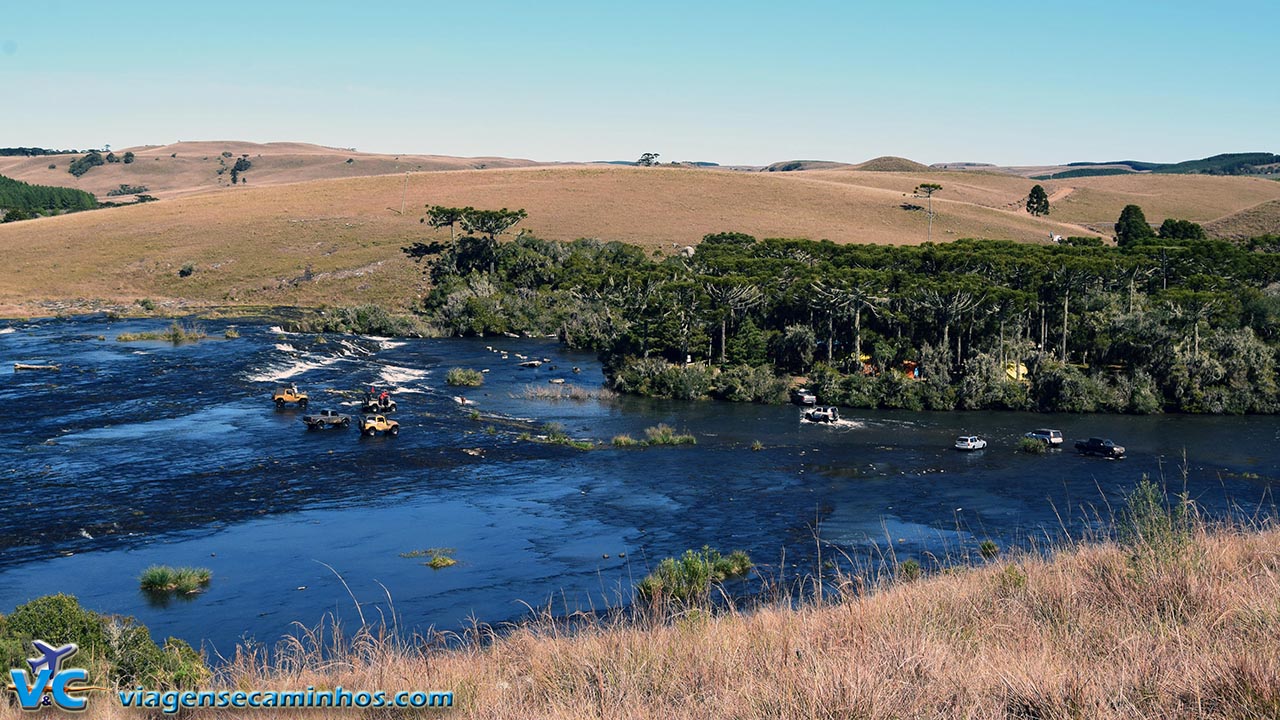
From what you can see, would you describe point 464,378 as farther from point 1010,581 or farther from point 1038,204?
point 1038,204

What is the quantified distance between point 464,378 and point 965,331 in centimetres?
3176

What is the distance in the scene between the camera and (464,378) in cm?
6397

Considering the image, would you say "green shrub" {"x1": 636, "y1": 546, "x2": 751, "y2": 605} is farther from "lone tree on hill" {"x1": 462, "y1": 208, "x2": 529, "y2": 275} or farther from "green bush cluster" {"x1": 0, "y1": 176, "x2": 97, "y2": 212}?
"green bush cluster" {"x1": 0, "y1": 176, "x2": 97, "y2": 212}

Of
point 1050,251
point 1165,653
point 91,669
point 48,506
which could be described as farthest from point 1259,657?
point 1050,251

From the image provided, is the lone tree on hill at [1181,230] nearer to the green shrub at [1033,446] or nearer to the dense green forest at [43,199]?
the green shrub at [1033,446]

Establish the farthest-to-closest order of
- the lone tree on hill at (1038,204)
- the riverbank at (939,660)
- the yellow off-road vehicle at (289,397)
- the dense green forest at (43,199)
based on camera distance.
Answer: the dense green forest at (43,199), the lone tree on hill at (1038,204), the yellow off-road vehicle at (289,397), the riverbank at (939,660)

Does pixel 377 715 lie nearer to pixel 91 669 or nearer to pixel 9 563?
pixel 91 669

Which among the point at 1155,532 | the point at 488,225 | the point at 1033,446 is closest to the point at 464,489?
the point at 1033,446

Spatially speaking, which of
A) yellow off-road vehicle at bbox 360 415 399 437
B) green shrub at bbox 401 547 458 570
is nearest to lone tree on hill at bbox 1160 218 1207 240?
A: yellow off-road vehicle at bbox 360 415 399 437

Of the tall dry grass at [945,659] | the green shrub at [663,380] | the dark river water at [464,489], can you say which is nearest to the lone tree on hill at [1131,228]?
the dark river water at [464,489]

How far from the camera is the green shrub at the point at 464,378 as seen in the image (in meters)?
63.5

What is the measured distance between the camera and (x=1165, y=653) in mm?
9805

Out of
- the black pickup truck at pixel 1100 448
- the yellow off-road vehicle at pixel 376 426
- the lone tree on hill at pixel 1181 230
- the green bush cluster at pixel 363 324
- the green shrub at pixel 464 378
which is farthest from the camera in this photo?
the lone tree on hill at pixel 1181 230

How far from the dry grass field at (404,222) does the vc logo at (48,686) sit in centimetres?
9118
